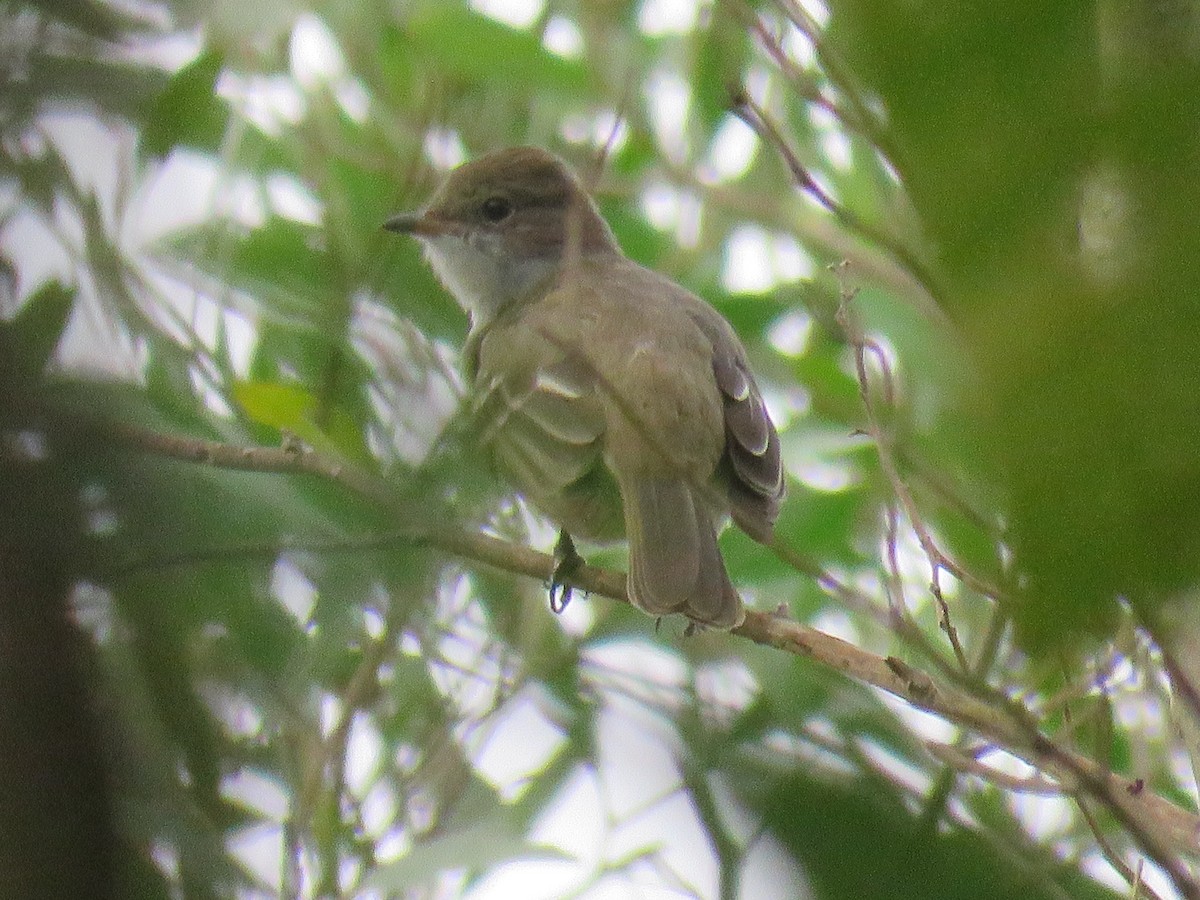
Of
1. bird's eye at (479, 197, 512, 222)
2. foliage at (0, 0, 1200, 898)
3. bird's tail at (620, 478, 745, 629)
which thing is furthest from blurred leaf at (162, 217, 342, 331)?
bird's eye at (479, 197, 512, 222)

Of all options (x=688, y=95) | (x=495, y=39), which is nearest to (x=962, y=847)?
(x=495, y=39)

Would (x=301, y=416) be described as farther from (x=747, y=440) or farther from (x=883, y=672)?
(x=747, y=440)

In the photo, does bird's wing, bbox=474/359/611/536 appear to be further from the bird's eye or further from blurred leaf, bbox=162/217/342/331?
the bird's eye

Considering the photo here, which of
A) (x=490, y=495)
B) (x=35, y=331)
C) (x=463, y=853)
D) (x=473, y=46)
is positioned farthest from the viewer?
(x=473, y=46)

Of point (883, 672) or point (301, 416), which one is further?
point (883, 672)

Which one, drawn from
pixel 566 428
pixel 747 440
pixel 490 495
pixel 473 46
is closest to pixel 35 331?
pixel 490 495

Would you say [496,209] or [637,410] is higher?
[637,410]

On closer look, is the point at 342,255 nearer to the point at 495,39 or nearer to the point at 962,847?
the point at 962,847
